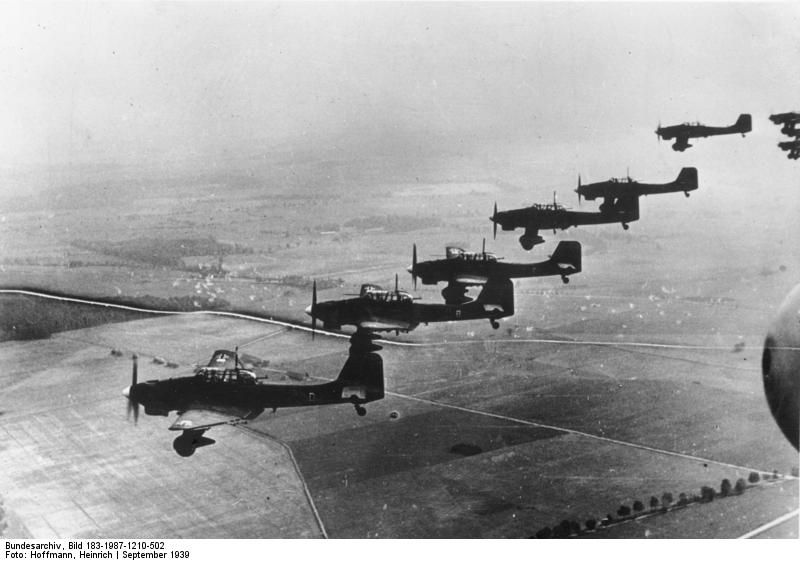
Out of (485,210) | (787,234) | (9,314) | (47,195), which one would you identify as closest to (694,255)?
(787,234)

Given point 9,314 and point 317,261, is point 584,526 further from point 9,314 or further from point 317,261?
point 9,314

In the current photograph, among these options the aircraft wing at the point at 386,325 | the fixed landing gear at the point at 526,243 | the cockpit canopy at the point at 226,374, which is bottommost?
the cockpit canopy at the point at 226,374

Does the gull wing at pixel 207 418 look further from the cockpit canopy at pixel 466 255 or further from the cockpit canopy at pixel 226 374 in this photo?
the cockpit canopy at pixel 466 255

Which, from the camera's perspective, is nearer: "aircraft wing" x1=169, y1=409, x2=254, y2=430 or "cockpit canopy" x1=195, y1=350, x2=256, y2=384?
"aircraft wing" x1=169, y1=409, x2=254, y2=430

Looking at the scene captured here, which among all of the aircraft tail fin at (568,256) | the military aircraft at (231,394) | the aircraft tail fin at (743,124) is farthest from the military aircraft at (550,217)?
the military aircraft at (231,394)

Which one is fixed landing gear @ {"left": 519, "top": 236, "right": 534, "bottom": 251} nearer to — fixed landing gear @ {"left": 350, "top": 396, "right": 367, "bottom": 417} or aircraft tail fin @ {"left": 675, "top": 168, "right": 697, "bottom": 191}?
aircraft tail fin @ {"left": 675, "top": 168, "right": 697, "bottom": 191}

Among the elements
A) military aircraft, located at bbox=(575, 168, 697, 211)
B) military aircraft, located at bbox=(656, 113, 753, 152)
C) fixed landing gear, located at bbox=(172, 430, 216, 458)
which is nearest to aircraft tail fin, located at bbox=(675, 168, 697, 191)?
military aircraft, located at bbox=(575, 168, 697, 211)
